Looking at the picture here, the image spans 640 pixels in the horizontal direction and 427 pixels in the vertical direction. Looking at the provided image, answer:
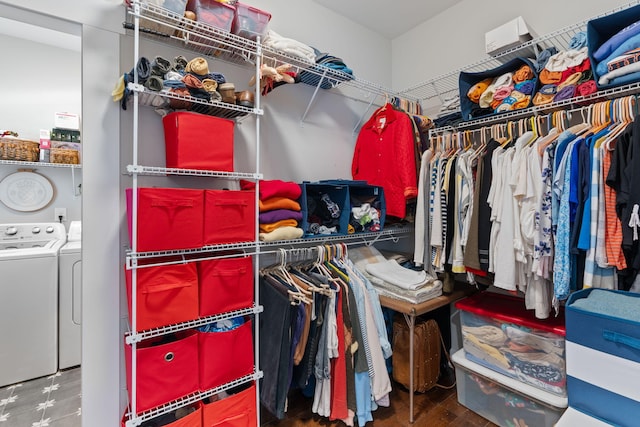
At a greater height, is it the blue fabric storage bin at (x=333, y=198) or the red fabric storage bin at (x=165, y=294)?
the blue fabric storage bin at (x=333, y=198)

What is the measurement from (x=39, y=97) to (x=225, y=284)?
232 centimetres

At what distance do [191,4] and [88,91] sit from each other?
0.66 m

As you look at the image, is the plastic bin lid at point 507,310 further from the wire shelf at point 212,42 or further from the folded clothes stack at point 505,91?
the wire shelf at point 212,42

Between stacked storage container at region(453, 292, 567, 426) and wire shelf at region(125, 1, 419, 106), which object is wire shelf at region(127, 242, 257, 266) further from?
stacked storage container at region(453, 292, 567, 426)

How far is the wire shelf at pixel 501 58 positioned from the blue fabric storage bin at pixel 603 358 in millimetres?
1389

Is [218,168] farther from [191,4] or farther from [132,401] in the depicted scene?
[132,401]

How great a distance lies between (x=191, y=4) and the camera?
1470 mm

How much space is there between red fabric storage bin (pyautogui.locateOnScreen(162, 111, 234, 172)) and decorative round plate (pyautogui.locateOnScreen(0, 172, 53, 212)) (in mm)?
1641

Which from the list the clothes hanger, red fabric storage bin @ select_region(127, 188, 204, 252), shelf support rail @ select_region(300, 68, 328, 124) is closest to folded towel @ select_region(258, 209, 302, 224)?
red fabric storage bin @ select_region(127, 188, 204, 252)

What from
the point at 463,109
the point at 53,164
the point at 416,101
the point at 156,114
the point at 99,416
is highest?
the point at 416,101

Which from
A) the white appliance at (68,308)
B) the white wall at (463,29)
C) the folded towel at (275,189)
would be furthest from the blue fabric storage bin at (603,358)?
the white appliance at (68,308)

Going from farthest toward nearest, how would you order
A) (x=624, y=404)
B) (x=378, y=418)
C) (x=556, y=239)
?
(x=378, y=418) < (x=556, y=239) < (x=624, y=404)

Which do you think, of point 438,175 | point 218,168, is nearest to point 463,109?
point 438,175

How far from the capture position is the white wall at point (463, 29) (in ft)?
6.01
